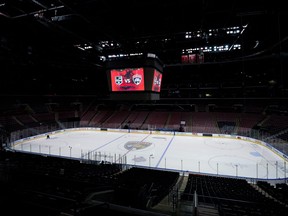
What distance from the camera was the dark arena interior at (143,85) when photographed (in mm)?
3404

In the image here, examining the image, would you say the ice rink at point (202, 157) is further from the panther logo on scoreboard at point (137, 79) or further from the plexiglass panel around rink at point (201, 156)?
the panther logo on scoreboard at point (137, 79)

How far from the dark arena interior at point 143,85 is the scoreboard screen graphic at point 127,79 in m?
0.05

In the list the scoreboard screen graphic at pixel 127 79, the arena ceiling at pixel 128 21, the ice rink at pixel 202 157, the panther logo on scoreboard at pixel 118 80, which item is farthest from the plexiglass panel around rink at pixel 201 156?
the arena ceiling at pixel 128 21

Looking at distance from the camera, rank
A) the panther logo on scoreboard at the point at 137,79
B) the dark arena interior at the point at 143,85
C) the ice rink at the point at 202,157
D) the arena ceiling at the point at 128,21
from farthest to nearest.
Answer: the ice rink at the point at 202,157 < the panther logo on scoreboard at the point at 137,79 < the arena ceiling at the point at 128,21 < the dark arena interior at the point at 143,85

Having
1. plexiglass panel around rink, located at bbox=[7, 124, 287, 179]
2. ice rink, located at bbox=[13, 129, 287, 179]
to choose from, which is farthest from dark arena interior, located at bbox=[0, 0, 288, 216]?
ice rink, located at bbox=[13, 129, 287, 179]

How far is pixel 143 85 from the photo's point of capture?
727cm

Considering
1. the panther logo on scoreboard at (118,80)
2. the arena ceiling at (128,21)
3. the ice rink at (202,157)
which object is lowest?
the ice rink at (202,157)

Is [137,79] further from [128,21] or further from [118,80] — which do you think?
[128,21]

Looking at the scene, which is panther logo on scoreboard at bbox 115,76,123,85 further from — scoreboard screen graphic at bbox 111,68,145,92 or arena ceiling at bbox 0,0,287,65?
arena ceiling at bbox 0,0,287,65

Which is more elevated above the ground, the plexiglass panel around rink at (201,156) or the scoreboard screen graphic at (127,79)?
the scoreboard screen graphic at (127,79)

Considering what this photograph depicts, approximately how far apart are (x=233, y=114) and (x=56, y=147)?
22695mm

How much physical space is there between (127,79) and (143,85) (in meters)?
0.82

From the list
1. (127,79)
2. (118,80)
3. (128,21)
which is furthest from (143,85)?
(128,21)

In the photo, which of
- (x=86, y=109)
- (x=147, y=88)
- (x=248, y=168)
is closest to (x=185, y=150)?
(x=248, y=168)
